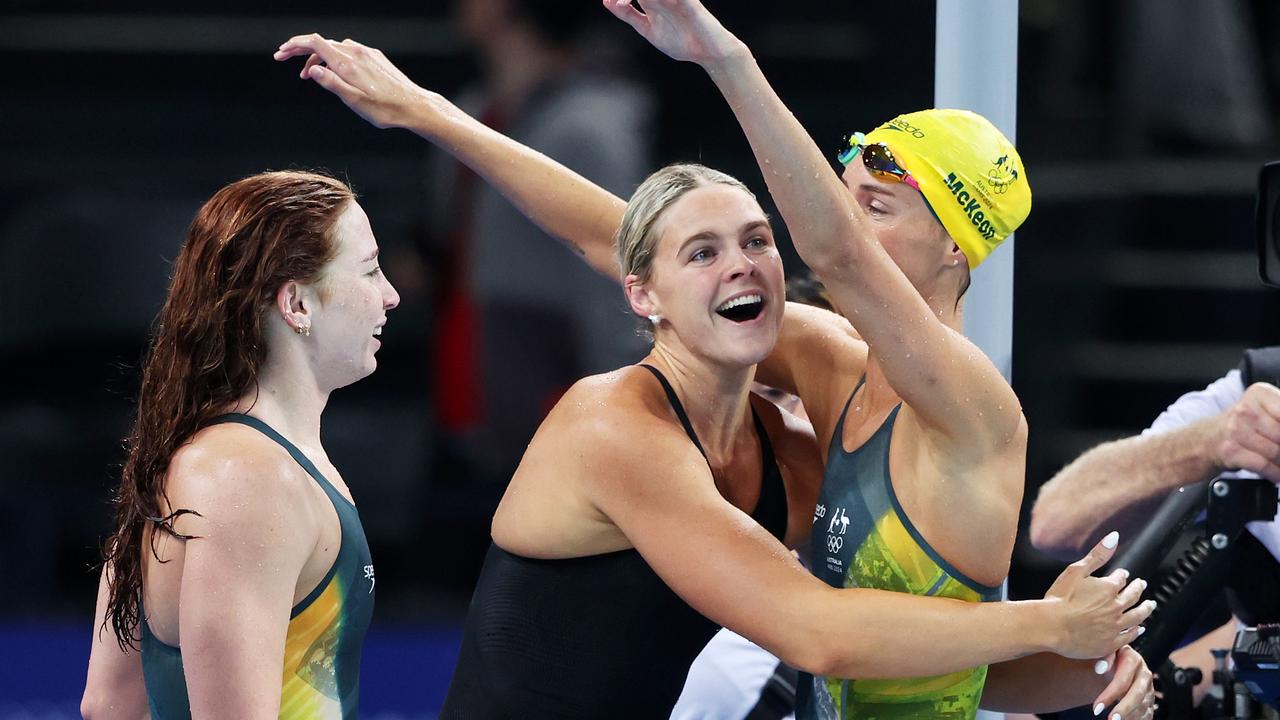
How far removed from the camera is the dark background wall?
23.0ft

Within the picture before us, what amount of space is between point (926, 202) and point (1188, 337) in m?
5.41

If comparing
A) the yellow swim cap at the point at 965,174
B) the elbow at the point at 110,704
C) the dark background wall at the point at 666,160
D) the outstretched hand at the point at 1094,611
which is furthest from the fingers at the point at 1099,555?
the dark background wall at the point at 666,160

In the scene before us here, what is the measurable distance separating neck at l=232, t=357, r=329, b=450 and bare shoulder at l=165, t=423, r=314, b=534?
57 mm

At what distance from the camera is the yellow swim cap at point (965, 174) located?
8.27 ft

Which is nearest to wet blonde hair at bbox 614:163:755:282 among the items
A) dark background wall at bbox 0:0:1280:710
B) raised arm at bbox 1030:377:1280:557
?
raised arm at bbox 1030:377:1280:557

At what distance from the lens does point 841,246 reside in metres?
2.23

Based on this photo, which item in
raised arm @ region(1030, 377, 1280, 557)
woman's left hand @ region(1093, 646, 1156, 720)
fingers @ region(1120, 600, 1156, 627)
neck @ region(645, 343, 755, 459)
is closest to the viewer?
fingers @ region(1120, 600, 1156, 627)

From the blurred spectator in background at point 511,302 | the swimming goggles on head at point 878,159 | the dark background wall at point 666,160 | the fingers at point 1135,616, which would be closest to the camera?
the fingers at point 1135,616

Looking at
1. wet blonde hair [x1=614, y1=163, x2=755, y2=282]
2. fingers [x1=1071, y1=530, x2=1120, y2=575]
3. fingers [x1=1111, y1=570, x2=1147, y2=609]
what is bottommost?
fingers [x1=1111, y1=570, x2=1147, y2=609]

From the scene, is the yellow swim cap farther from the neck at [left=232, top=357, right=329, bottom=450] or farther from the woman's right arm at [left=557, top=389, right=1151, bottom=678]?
the neck at [left=232, top=357, right=329, bottom=450]

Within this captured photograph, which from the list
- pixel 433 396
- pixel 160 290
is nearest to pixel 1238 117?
pixel 433 396

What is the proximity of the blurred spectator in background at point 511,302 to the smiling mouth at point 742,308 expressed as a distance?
376cm

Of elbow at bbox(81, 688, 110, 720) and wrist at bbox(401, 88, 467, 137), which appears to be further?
wrist at bbox(401, 88, 467, 137)

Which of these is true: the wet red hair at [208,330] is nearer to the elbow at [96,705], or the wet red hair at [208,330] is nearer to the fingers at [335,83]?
the elbow at [96,705]
